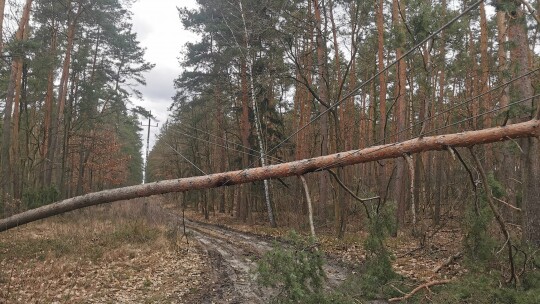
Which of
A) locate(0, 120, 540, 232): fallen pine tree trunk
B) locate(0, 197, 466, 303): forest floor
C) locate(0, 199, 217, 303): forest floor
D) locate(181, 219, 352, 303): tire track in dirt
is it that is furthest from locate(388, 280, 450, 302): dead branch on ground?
locate(0, 199, 217, 303): forest floor

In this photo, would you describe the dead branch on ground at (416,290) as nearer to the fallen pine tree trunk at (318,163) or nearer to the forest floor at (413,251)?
the forest floor at (413,251)

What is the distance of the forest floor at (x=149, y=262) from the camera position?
714 centimetres

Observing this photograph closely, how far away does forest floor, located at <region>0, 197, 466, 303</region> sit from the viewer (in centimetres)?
714

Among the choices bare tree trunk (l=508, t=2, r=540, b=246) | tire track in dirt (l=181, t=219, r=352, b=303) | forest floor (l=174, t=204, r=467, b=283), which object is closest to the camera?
bare tree trunk (l=508, t=2, r=540, b=246)

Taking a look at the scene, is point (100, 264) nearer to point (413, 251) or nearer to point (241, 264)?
point (241, 264)

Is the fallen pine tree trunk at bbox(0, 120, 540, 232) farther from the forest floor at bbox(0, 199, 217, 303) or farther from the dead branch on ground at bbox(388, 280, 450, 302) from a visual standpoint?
the dead branch on ground at bbox(388, 280, 450, 302)

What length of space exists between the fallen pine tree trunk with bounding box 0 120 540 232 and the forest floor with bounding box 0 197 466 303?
0.92 metres

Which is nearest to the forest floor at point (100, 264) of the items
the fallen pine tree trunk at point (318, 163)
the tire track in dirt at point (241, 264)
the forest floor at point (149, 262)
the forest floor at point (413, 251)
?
the forest floor at point (149, 262)

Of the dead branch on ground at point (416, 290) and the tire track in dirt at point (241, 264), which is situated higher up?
the dead branch on ground at point (416, 290)

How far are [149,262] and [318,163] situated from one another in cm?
691

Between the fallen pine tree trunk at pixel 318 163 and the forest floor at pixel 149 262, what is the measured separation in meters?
0.92

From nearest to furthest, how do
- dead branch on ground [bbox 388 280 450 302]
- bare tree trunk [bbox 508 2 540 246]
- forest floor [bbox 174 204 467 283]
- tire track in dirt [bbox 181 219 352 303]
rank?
dead branch on ground [bbox 388 280 450 302] < bare tree trunk [bbox 508 2 540 246] < tire track in dirt [bbox 181 219 352 303] < forest floor [bbox 174 204 467 283]

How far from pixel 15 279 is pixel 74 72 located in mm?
15750

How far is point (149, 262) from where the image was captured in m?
9.73
